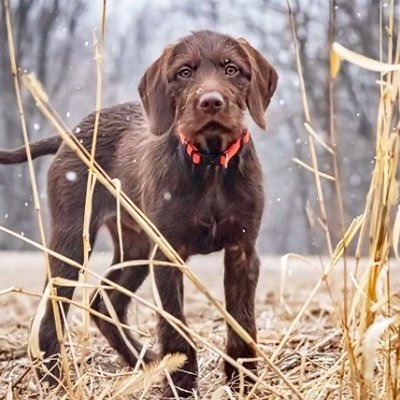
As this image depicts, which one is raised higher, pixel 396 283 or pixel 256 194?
pixel 256 194

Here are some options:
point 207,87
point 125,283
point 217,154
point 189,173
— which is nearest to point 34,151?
point 125,283

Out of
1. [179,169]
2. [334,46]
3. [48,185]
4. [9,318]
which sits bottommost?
[9,318]

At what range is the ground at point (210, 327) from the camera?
275cm

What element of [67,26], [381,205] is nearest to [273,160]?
[67,26]

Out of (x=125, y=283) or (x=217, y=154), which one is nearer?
(x=217, y=154)

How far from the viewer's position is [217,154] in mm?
2553

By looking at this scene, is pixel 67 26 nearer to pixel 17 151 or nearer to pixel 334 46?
pixel 17 151

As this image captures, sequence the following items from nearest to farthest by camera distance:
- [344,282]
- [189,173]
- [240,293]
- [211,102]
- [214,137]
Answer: [344,282] < [211,102] < [214,137] < [189,173] < [240,293]

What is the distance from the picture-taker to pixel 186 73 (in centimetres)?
250

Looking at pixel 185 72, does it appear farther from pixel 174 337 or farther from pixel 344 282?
pixel 344 282

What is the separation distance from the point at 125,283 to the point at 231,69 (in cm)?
118

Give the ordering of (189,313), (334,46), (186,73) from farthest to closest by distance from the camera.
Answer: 1. (189,313)
2. (186,73)
3. (334,46)

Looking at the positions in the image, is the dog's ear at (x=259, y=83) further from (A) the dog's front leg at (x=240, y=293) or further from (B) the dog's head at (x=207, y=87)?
(A) the dog's front leg at (x=240, y=293)

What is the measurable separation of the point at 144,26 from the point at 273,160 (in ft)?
3.95
